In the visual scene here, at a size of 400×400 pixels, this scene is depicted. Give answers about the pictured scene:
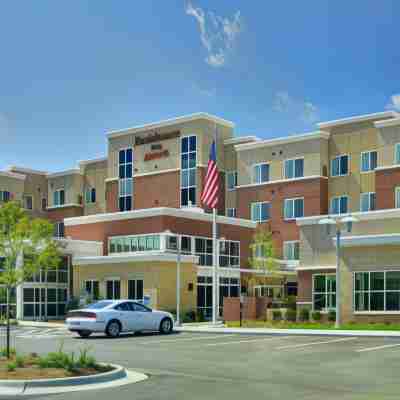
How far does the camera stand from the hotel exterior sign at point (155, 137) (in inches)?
2488

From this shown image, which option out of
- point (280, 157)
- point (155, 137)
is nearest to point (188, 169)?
point (155, 137)

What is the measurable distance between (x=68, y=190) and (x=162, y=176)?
13153 mm

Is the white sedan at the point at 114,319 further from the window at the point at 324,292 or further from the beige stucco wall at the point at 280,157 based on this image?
the beige stucco wall at the point at 280,157

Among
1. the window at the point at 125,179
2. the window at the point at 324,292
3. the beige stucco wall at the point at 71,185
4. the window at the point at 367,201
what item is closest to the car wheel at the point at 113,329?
the window at the point at 324,292

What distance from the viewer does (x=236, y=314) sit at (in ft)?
139

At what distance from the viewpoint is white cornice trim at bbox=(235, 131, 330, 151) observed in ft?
188

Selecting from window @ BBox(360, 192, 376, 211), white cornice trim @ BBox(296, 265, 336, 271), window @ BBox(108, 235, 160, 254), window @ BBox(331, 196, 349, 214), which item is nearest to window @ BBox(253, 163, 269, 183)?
window @ BBox(331, 196, 349, 214)

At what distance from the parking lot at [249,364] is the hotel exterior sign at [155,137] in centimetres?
3584

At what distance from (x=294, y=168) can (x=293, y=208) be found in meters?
3.21

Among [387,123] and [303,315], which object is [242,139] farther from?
[303,315]

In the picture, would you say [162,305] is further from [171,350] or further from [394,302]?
[171,350]

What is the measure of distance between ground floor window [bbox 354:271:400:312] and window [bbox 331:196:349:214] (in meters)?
20.8

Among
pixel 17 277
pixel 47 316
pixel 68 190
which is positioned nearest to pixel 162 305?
pixel 47 316

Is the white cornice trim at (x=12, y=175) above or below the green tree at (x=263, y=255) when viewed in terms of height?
above
